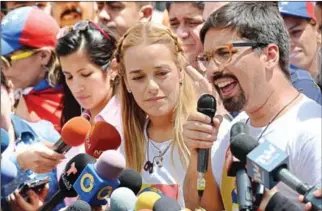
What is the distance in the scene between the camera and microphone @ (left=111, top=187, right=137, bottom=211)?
3.28m

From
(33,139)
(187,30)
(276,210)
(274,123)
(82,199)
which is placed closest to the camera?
(276,210)

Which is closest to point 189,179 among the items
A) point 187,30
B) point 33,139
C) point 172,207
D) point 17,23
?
point 172,207

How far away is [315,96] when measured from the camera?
4.82 meters

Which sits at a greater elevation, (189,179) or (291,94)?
(291,94)

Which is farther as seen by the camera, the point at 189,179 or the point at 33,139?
the point at 33,139

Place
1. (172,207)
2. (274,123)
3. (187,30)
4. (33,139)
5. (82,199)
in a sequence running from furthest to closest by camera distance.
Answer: (187,30) → (33,139) → (274,123) → (82,199) → (172,207)

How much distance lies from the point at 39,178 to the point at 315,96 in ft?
4.77

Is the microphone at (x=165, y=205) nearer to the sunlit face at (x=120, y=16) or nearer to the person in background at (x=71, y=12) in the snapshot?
the sunlit face at (x=120, y=16)

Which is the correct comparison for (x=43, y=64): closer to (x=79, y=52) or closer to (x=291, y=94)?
(x=79, y=52)

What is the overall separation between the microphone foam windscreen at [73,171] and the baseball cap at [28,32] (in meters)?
2.37

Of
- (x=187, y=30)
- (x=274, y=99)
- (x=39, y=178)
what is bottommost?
(x=39, y=178)

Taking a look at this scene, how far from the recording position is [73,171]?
370 cm

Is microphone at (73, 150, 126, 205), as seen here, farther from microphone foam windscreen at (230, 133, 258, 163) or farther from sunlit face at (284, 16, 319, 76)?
sunlit face at (284, 16, 319, 76)

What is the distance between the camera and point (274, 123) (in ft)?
12.6
